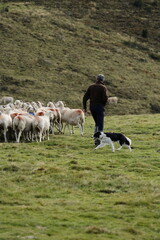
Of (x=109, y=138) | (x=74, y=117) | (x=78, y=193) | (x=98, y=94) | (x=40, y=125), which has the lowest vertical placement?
(x=74, y=117)

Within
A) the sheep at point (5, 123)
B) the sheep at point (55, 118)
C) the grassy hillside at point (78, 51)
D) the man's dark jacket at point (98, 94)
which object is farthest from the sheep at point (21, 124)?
the grassy hillside at point (78, 51)

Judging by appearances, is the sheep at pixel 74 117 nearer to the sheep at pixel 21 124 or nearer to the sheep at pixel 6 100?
the sheep at pixel 21 124

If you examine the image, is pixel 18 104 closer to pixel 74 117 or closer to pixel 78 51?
pixel 74 117

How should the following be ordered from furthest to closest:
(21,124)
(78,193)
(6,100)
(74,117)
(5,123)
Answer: (6,100), (74,117), (5,123), (21,124), (78,193)

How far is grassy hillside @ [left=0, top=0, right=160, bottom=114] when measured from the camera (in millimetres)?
49531

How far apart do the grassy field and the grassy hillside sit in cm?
2973

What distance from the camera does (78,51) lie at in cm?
5922

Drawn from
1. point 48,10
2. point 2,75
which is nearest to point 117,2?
point 48,10

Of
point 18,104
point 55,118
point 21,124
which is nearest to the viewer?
point 21,124

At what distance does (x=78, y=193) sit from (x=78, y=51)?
1905 inches

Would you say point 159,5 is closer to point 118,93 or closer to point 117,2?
point 117,2

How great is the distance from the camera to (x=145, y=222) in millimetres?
9508

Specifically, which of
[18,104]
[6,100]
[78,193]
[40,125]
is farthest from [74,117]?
[6,100]

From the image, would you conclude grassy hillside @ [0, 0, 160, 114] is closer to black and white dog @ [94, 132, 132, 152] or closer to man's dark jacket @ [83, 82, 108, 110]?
man's dark jacket @ [83, 82, 108, 110]
